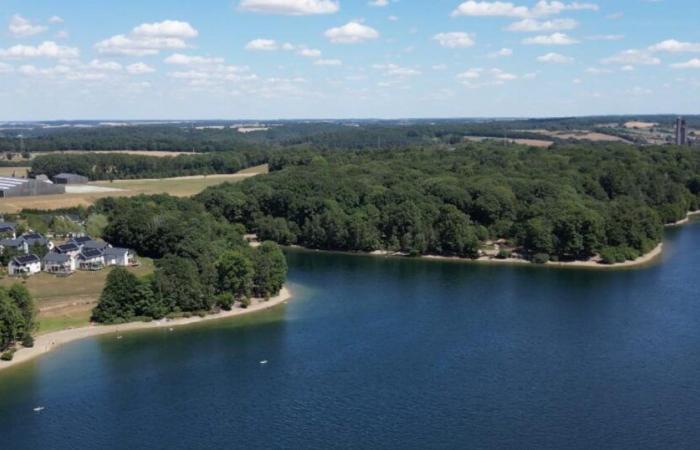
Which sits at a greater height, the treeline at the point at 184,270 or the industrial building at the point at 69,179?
the industrial building at the point at 69,179

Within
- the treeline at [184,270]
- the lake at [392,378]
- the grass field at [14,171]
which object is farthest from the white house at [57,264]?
the grass field at [14,171]

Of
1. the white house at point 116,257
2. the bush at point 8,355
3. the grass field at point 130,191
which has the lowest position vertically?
the bush at point 8,355

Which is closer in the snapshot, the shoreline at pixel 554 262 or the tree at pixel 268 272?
the tree at pixel 268 272

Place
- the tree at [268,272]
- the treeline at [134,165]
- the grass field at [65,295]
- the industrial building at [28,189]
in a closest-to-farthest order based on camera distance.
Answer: the grass field at [65,295] < the tree at [268,272] < the industrial building at [28,189] < the treeline at [134,165]

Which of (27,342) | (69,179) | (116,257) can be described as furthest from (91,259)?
(69,179)

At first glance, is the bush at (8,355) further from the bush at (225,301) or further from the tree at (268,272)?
the tree at (268,272)
